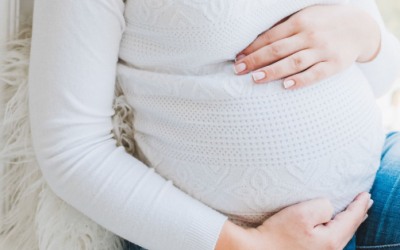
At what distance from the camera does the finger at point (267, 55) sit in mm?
712

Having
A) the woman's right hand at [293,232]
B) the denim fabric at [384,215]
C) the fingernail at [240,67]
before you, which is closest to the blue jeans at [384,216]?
the denim fabric at [384,215]

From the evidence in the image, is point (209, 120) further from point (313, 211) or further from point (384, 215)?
point (384, 215)

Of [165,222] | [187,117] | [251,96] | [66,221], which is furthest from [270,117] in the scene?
[66,221]

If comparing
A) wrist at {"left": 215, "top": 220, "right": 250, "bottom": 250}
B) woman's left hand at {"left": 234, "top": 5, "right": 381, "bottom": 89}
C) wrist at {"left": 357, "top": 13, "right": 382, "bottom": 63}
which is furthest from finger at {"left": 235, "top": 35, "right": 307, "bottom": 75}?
wrist at {"left": 215, "top": 220, "right": 250, "bottom": 250}

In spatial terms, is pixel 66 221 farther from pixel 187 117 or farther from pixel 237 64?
pixel 237 64

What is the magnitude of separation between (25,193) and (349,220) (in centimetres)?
70

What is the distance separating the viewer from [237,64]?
0.72 meters

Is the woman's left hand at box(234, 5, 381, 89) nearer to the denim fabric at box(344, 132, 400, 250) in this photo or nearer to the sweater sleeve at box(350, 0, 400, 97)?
the sweater sleeve at box(350, 0, 400, 97)

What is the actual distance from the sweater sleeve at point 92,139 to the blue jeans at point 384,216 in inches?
6.6

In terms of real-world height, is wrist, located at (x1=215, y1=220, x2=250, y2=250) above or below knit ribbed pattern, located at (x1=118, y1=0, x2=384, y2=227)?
below

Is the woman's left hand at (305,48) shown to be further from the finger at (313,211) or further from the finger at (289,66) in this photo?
the finger at (313,211)

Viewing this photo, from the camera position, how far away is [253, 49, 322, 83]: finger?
69cm

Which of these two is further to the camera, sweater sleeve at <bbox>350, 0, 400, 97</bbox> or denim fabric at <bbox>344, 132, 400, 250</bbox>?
sweater sleeve at <bbox>350, 0, 400, 97</bbox>

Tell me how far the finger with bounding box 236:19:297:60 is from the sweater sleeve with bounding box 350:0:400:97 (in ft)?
1.09
